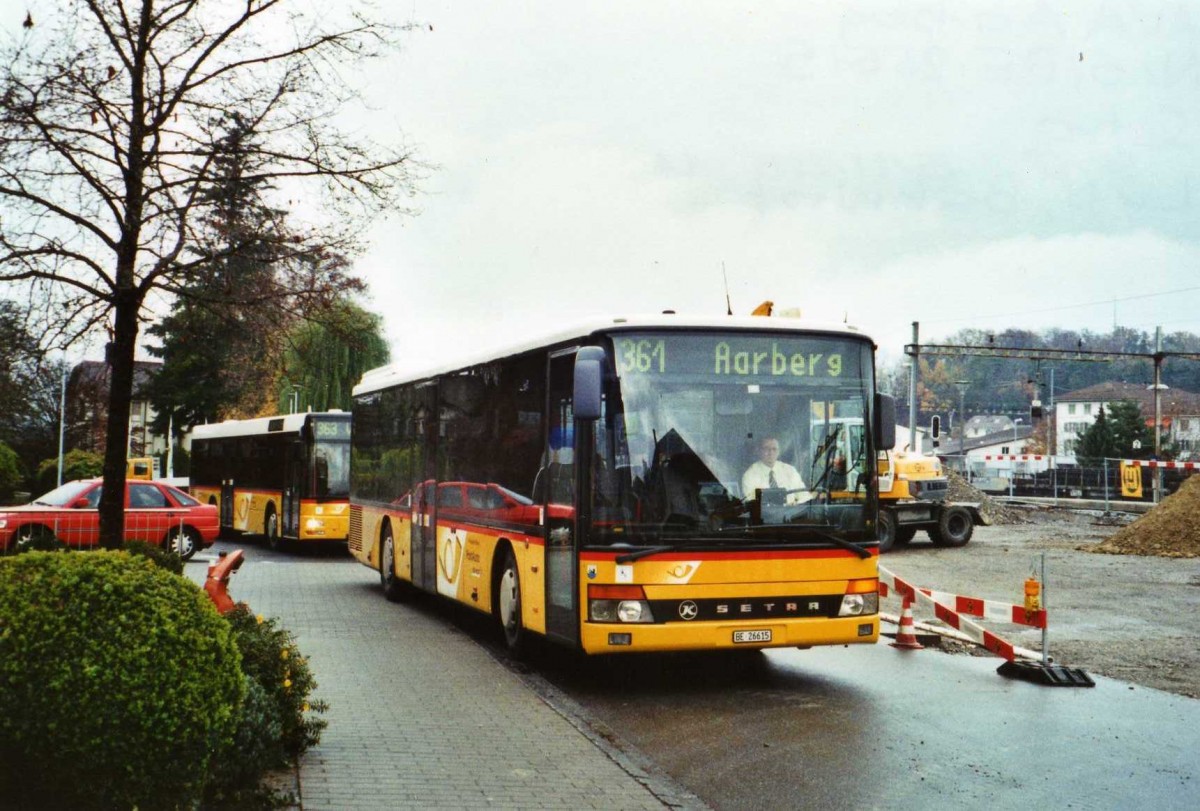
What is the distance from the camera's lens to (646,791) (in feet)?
22.8

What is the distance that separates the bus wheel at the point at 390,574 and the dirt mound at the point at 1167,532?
17.3 metres

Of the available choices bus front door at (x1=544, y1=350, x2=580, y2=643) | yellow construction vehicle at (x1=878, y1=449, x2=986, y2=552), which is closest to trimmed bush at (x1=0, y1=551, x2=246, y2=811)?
bus front door at (x1=544, y1=350, x2=580, y2=643)

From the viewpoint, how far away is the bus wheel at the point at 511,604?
39.1 feet

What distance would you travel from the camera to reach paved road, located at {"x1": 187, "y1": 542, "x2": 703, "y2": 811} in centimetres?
671

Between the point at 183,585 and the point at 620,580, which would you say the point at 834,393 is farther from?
the point at 183,585

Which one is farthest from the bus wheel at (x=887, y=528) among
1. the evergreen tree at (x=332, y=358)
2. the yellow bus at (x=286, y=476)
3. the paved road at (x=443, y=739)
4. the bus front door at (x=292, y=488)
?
the paved road at (x=443, y=739)

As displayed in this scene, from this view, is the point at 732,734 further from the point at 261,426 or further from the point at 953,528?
the point at 261,426

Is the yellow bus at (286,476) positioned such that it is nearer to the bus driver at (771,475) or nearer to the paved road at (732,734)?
the paved road at (732,734)

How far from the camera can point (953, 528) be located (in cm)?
3072

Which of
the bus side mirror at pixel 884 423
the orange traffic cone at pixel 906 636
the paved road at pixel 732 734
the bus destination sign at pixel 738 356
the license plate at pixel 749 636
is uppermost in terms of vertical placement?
the bus destination sign at pixel 738 356

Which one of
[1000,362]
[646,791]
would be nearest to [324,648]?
[646,791]

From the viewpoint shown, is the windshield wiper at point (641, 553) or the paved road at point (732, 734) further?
the windshield wiper at point (641, 553)

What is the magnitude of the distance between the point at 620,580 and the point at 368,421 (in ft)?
33.9

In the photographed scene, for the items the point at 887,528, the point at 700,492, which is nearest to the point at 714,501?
the point at 700,492
